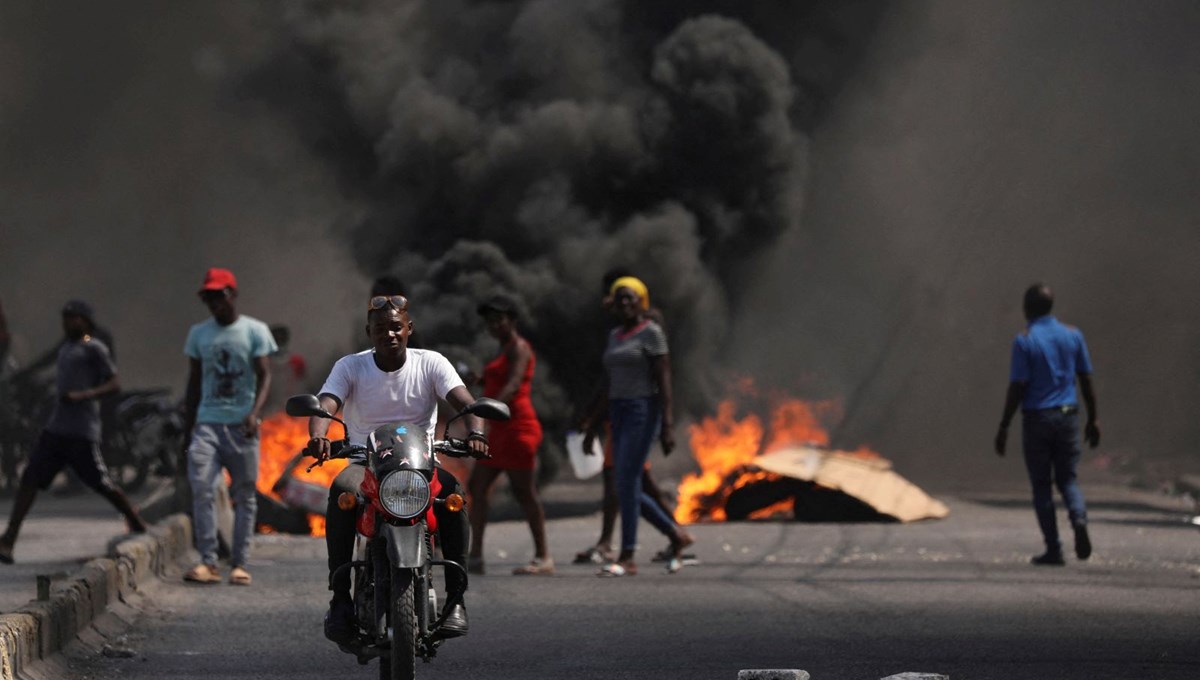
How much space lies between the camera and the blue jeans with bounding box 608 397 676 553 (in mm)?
10727

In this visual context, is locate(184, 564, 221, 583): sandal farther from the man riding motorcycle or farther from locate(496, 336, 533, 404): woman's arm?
the man riding motorcycle

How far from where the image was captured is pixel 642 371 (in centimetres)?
1076

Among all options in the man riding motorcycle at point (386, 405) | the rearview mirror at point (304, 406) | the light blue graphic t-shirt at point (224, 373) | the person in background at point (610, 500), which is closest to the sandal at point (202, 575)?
the light blue graphic t-shirt at point (224, 373)

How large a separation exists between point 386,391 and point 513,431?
14.9 ft

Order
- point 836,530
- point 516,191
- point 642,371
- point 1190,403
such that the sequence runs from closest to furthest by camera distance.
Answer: point 642,371 → point 836,530 → point 516,191 → point 1190,403

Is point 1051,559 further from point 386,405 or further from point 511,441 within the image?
point 386,405

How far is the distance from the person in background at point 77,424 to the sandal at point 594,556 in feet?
8.76

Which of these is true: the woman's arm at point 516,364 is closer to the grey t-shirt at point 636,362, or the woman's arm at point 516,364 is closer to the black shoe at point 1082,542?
the grey t-shirt at point 636,362

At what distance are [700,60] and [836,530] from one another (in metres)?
11.5

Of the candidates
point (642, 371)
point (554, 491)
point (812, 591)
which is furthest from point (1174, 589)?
point (554, 491)

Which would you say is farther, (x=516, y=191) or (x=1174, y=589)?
(x=516, y=191)

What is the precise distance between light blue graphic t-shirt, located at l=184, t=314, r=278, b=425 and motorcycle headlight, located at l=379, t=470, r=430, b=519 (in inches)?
185

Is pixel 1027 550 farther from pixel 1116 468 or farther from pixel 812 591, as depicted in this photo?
pixel 1116 468

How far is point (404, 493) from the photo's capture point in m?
5.70
